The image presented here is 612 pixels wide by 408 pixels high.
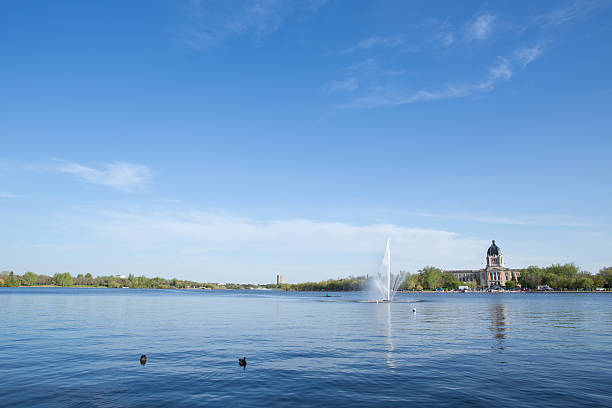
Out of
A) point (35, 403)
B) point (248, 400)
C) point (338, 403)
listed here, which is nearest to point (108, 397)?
point (35, 403)

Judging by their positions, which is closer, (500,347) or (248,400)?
(248,400)

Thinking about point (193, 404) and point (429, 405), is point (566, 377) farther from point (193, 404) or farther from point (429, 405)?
point (193, 404)

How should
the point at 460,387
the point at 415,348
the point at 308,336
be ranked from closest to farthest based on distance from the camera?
the point at 460,387
the point at 415,348
the point at 308,336

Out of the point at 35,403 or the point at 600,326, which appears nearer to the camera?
the point at 35,403

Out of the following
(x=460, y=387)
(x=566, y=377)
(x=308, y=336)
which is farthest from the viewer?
(x=308, y=336)

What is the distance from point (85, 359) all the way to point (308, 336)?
72.9 ft

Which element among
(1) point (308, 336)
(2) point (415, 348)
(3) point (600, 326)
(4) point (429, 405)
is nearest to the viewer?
(4) point (429, 405)

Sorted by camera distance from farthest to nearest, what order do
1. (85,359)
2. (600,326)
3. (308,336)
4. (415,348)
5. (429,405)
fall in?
(600,326)
(308,336)
(415,348)
(85,359)
(429,405)

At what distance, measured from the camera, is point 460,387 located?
22891mm

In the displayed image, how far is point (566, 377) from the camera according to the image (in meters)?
25.7

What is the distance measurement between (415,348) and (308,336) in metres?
12.9

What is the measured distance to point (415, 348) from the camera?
36375 millimetres

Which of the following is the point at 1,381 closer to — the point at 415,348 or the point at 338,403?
the point at 338,403

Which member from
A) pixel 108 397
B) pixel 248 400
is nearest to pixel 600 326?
pixel 248 400
